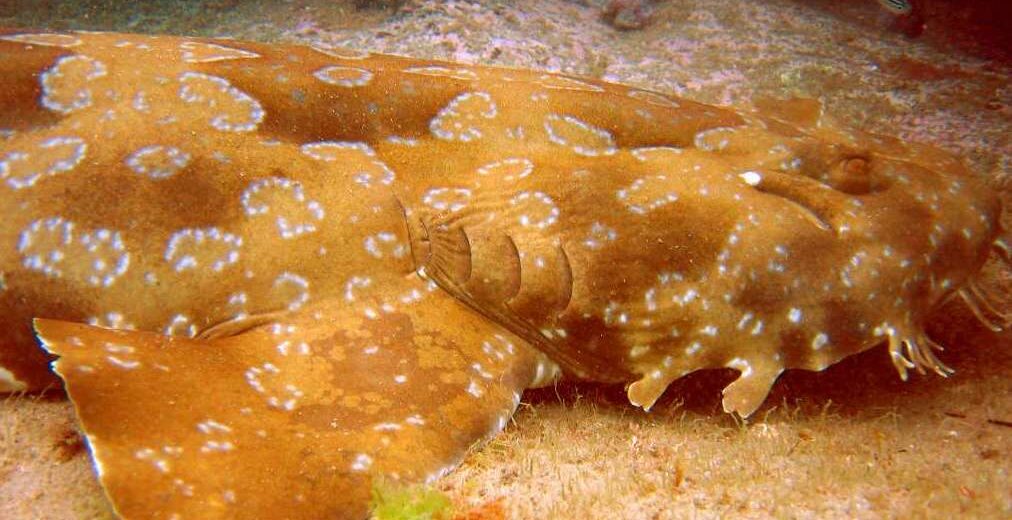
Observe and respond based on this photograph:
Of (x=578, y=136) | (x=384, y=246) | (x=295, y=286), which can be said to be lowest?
(x=295, y=286)

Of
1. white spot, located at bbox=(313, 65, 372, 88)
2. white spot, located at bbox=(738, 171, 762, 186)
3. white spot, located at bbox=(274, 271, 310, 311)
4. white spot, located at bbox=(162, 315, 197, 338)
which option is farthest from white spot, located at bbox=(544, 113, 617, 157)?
white spot, located at bbox=(162, 315, 197, 338)

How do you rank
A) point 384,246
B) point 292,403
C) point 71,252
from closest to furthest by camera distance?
point 292,403, point 71,252, point 384,246

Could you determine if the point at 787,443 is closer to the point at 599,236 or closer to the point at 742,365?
the point at 742,365

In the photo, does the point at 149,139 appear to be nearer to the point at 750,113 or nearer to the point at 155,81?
the point at 155,81

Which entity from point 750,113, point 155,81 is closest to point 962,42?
point 750,113

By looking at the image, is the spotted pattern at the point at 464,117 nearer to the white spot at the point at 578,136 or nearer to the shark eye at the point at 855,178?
the white spot at the point at 578,136

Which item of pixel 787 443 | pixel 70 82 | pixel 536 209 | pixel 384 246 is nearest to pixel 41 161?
pixel 70 82

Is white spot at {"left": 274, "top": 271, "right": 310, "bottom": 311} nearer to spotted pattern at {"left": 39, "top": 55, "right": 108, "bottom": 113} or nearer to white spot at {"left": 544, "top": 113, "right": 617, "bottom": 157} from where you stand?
spotted pattern at {"left": 39, "top": 55, "right": 108, "bottom": 113}
